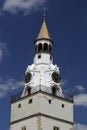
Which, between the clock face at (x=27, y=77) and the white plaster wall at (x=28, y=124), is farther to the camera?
the clock face at (x=27, y=77)

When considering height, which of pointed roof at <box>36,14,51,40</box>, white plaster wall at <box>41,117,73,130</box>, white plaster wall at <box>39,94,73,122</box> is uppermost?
pointed roof at <box>36,14,51,40</box>

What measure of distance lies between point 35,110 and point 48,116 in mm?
2534

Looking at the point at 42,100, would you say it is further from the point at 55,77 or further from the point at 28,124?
the point at 55,77

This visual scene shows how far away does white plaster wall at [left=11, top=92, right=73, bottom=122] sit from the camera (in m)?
87.0

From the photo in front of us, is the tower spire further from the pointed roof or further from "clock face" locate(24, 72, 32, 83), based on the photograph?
"clock face" locate(24, 72, 32, 83)

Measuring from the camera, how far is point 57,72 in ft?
306

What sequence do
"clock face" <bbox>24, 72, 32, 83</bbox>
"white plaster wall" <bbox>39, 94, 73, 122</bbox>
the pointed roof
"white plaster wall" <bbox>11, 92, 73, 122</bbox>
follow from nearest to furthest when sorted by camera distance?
"white plaster wall" <bbox>11, 92, 73, 122</bbox> → "white plaster wall" <bbox>39, 94, 73, 122</bbox> → "clock face" <bbox>24, 72, 32, 83</bbox> → the pointed roof

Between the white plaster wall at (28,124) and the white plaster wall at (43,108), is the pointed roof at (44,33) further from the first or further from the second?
the white plaster wall at (28,124)

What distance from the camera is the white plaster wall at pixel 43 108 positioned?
87025 millimetres

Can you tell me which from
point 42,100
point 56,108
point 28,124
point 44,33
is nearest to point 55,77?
point 56,108

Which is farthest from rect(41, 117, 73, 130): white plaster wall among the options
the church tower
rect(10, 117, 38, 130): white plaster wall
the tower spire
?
the tower spire

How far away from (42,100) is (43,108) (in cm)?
147

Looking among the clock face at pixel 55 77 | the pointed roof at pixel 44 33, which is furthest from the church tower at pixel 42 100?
the pointed roof at pixel 44 33

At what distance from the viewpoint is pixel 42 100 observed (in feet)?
286
